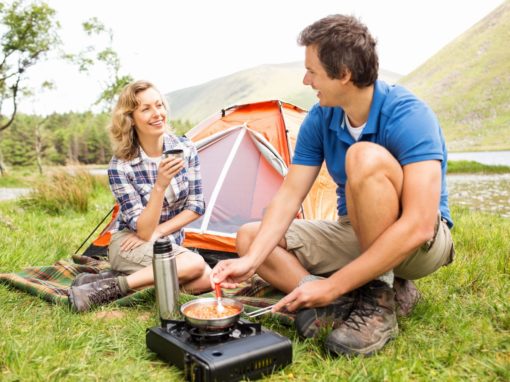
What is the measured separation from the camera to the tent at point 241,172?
3.94m

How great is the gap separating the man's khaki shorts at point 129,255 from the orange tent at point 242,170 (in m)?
0.86

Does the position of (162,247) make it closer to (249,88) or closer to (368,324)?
(368,324)

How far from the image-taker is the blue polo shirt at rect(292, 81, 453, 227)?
2014 mm

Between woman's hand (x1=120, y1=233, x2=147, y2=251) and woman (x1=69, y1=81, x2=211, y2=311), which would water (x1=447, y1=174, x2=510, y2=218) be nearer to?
woman (x1=69, y1=81, x2=211, y2=311)

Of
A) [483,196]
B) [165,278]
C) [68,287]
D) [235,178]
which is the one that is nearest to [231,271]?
[165,278]

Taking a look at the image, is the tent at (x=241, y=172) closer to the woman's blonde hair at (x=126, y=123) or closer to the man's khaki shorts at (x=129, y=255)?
the man's khaki shorts at (x=129, y=255)

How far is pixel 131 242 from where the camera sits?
9.70 feet

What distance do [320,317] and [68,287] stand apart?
1595 millimetres

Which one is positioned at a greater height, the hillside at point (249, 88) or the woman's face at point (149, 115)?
the woman's face at point (149, 115)

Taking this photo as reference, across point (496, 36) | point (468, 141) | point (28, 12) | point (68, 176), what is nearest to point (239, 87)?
point (496, 36)

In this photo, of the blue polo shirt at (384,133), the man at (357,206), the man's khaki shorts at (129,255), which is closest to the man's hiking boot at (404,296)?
the man at (357,206)

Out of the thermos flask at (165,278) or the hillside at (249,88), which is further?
the hillside at (249,88)

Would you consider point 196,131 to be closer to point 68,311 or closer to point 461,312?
point 68,311

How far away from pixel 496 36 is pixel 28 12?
261 feet
